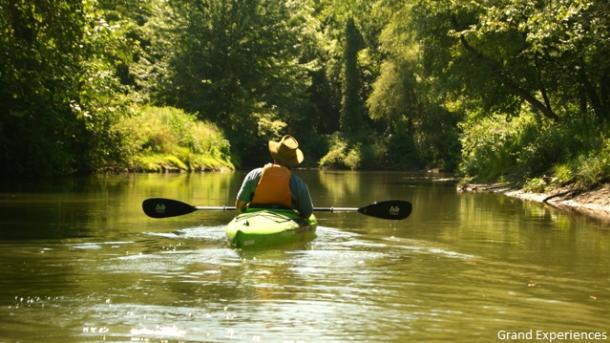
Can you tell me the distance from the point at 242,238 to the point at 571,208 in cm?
1059

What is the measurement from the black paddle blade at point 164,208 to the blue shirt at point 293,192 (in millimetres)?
1831

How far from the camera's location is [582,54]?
24.1m

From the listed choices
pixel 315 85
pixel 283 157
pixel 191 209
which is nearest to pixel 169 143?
pixel 191 209

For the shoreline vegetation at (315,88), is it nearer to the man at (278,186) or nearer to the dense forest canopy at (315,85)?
the dense forest canopy at (315,85)

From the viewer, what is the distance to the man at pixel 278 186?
42.4ft

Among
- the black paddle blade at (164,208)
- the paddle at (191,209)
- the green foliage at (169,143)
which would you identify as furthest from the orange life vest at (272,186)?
the green foliage at (169,143)

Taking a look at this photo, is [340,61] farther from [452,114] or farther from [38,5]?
[38,5]

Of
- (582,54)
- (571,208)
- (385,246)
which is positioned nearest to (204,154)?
(582,54)

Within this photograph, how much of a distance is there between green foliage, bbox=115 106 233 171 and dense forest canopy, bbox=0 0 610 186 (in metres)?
0.13

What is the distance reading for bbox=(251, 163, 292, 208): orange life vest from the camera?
1288cm

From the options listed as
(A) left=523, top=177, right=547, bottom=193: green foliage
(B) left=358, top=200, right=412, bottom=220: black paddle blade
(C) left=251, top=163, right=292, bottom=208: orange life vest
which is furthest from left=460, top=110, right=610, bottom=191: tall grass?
(C) left=251, top=163, right=292, bottom=208: orange life vest

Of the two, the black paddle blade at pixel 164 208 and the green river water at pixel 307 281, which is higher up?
the black paddle blade at pixel 164 208

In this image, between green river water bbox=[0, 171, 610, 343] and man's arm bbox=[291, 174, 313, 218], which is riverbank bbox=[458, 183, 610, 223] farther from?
man's arm bbox=[291, 174, 313, 218]

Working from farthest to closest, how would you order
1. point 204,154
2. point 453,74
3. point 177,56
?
point 177,56, point 204,154, point 453,74
